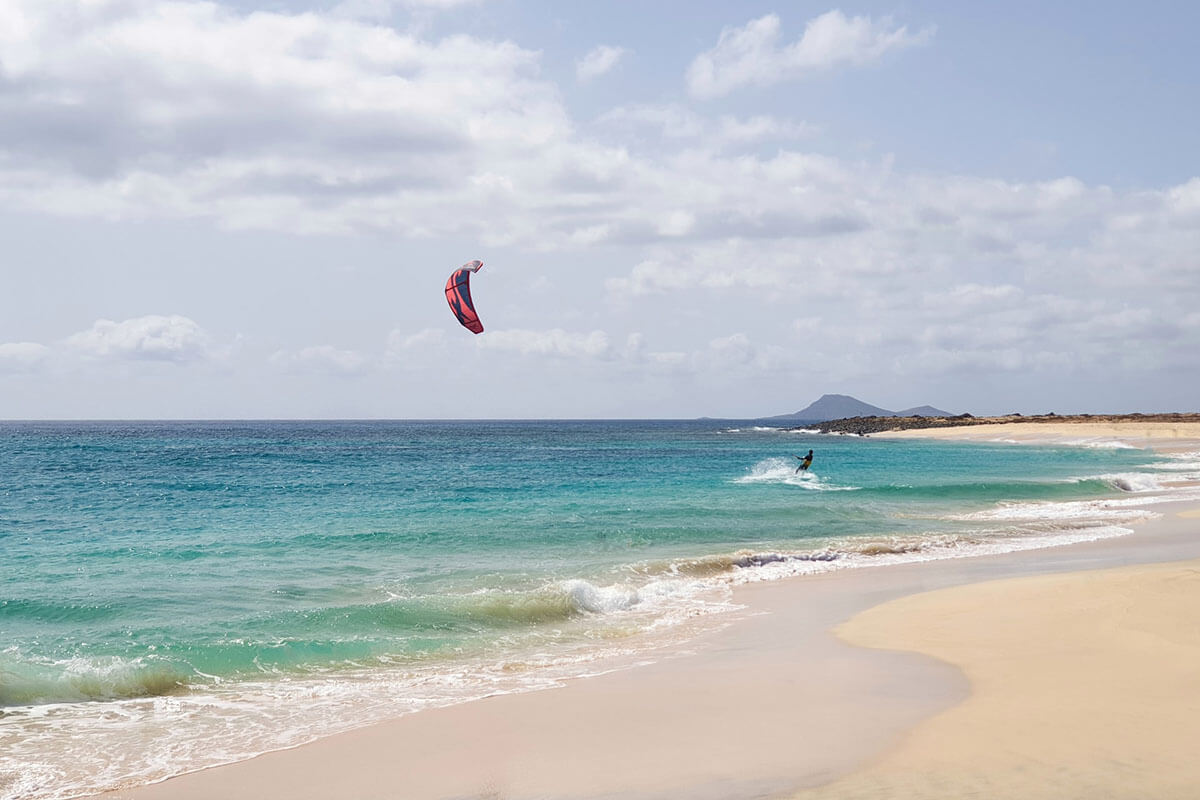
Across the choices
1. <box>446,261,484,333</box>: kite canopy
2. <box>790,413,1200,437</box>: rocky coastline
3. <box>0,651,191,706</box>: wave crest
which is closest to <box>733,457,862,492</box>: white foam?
<box>446,261,484,333</box>: kite canopy


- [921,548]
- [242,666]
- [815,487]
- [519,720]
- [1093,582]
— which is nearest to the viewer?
[519,720]

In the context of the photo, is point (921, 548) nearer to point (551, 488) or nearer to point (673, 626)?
point (673, 626)

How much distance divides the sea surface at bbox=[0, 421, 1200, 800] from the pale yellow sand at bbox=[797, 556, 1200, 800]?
3631mm

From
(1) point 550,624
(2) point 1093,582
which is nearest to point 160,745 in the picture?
(1) point 550,624

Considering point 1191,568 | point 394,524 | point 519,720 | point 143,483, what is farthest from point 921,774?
point 143,483

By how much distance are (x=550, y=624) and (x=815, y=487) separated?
24.5 meters

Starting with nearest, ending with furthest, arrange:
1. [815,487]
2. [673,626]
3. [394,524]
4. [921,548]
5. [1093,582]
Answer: [673,626]
[1093,582]
[921,548]
[394,524]
[815,487]

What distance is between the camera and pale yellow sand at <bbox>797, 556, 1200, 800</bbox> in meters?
6.08

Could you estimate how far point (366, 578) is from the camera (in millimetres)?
16328

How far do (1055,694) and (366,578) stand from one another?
1212 cm

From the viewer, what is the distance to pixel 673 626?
500 inches

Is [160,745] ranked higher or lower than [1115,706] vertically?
lower

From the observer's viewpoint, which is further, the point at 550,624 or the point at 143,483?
the point at 143,483

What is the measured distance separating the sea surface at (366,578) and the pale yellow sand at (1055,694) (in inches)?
143
